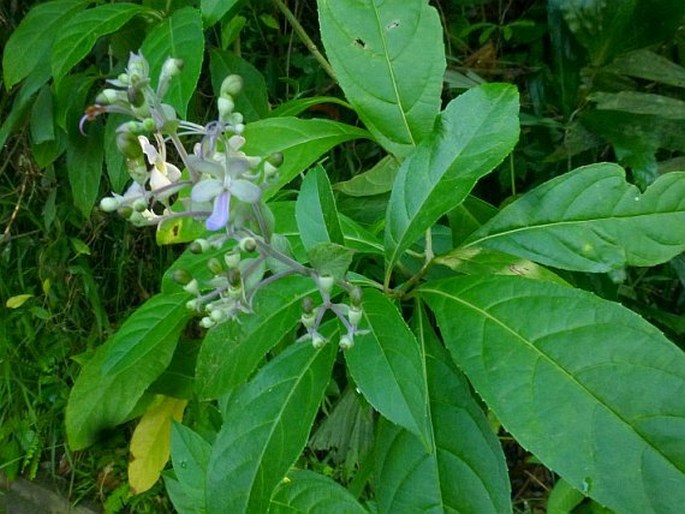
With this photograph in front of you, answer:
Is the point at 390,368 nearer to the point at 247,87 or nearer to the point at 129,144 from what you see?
the point at 129,144

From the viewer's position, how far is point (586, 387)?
73cm

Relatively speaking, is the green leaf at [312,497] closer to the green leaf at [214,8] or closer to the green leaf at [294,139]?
the green leaf at [294,139]

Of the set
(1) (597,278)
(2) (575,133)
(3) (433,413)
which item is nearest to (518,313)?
(3) (433,413)

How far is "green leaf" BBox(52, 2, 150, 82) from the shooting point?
125cm

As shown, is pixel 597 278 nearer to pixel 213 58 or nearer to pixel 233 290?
pixel 233 290

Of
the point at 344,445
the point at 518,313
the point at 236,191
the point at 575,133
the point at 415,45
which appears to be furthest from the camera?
the point at 344,445

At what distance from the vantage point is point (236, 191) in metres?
0.67

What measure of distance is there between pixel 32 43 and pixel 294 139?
→ 0.74 m

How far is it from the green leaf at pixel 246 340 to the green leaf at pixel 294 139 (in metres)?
0.19

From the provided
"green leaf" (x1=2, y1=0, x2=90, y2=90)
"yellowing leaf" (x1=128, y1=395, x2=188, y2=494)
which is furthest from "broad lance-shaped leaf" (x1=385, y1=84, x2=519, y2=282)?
"yellowing leaf" (x1=128, y1=395, x2=188, y2=494)

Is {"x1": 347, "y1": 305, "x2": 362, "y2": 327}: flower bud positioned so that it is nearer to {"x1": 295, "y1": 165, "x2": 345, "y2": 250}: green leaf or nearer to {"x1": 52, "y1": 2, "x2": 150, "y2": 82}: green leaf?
{"x1": 295, "y1": 165, "x2": 345, "y2": 250}: green leaf

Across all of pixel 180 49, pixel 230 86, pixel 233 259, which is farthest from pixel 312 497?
pixel 180 49

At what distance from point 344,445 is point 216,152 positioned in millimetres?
1260

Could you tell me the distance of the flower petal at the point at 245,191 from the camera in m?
0.67
